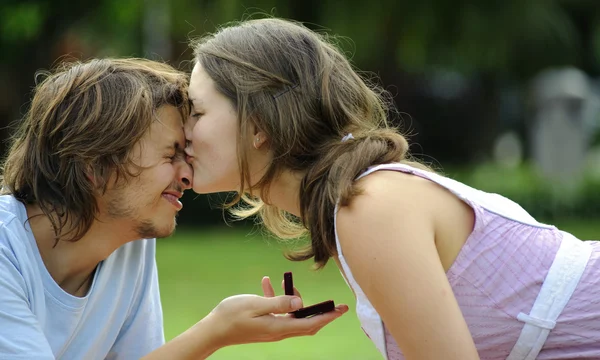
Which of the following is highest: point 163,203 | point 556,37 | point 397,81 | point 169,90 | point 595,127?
point 169,90

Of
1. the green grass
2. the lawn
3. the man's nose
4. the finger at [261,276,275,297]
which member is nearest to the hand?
the finger at [261,276,275,297]

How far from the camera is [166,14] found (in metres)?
14.2

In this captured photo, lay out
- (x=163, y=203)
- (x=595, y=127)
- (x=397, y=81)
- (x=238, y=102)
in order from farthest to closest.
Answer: (x=595, y=127), (x=397, y=81), (x=163, y=203), (x=238, y=102)

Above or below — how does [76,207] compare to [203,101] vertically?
below

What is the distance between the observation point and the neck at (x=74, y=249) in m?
3.17

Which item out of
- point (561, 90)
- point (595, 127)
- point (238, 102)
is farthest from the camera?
point (595, 127)

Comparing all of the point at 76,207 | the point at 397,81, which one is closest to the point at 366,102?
the point at 76,207

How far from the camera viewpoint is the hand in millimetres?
2963

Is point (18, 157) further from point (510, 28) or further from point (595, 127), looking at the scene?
point (595, 127)

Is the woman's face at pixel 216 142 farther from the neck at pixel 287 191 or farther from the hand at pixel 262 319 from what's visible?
the hand at pixel 262 319

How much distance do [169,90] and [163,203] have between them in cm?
45

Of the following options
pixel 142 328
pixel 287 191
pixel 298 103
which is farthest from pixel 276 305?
pixel 142 328

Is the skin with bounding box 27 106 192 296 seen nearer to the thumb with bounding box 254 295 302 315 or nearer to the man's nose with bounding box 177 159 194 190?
the man's nose with bounding box 177 159 194 190

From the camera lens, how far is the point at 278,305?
2.95 m
